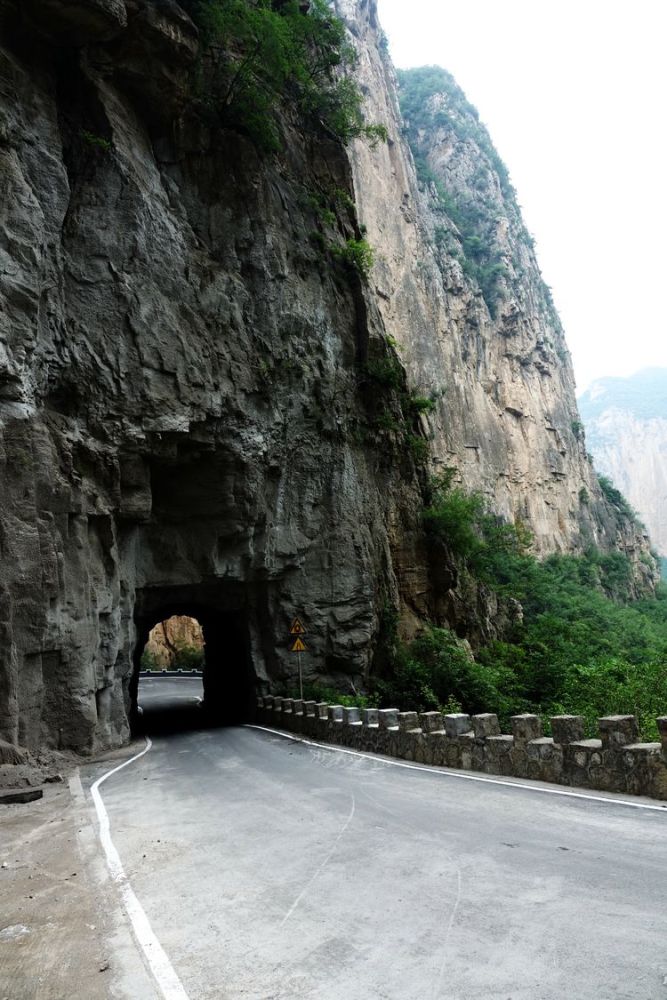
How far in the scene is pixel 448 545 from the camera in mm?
30500

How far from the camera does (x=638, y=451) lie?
167 meters

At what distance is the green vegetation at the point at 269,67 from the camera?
75.8 feet

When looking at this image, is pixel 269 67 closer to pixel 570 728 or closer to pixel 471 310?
pixel 570 728

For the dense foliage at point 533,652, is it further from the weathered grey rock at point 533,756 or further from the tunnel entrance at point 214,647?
the tunnel entrance at point 214,647

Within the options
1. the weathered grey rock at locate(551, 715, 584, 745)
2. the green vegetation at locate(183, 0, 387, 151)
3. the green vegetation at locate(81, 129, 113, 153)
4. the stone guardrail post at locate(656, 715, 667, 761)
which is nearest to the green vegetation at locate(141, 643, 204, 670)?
the green vegetation at locate(183, 0, 387, 151)

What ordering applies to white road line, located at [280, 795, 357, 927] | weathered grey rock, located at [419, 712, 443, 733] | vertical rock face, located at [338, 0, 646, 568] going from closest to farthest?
white road line, located at [280, 795, 357, 927] → weathered grey rock, located at [419, 712, 443, 733] → vertical rock face, located at [338, 0, 646, 568]

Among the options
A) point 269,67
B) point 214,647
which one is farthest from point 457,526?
point 269,67

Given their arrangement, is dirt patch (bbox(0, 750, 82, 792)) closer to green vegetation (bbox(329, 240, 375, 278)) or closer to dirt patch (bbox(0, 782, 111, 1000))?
dirt patch (bbox(0, 782, 111, 1000))

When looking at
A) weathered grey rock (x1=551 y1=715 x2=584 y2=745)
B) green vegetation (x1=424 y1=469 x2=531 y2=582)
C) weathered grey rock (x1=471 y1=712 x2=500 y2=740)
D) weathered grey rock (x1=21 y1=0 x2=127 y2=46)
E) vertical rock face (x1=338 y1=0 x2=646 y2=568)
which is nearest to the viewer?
weathered grey rock (x1=551 y1=715 x2=584 y2=745)

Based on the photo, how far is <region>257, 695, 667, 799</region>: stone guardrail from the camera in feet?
24.7

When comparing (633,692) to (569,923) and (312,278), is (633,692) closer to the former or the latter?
(569,923)

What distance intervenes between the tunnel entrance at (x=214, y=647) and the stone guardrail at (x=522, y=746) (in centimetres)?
1070

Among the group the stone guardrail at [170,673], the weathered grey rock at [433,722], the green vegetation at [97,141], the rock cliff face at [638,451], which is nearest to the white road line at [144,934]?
the weathered grey rock at [433,722]

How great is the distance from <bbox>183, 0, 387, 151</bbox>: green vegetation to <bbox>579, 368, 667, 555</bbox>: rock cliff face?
13180cm
